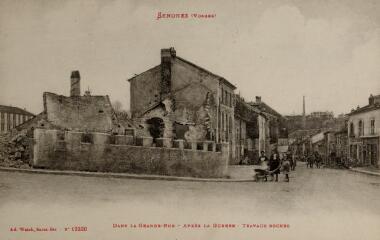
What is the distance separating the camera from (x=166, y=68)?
1209 centimetres

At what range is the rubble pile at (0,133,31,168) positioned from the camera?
10992 mm

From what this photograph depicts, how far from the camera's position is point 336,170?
15.5m

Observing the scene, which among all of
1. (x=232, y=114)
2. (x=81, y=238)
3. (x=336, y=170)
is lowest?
(x=81, y=238)

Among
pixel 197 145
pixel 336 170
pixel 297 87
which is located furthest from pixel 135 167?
pixel 336 170

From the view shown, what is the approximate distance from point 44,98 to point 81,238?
3365 mm

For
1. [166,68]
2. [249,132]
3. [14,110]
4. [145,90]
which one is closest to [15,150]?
[14,110]

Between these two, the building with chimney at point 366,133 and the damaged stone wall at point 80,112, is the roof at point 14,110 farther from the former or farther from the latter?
the building with chimney at point 366,133

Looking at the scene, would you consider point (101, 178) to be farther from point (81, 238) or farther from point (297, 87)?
point (297, 87)

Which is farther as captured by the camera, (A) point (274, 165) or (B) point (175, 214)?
(A) point (274, 165)

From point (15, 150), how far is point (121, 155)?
8.24 feet

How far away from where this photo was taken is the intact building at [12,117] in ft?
35.7

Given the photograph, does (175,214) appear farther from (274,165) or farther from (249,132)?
(249,132)

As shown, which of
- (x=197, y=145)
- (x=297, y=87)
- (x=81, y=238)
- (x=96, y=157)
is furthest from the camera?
(x=197, y=145)

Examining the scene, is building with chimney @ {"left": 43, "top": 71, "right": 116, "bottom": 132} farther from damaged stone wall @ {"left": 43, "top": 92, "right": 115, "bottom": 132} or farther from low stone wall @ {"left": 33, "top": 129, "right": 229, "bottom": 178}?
low stone wall @ {"left": 33, "top": 129, "right": 229, "bottom": 178}
